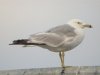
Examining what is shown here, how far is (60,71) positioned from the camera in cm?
212

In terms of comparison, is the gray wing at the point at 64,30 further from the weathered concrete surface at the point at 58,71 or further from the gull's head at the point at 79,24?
the weathered concrete surface at the point at 58,71

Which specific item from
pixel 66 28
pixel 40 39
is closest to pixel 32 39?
pixel 40 39

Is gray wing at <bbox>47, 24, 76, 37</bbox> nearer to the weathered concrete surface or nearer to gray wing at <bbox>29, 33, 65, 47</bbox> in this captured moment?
gray wing at <bbox>29, 33, 65, 47</bbox>

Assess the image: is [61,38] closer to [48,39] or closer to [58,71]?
[48,39]

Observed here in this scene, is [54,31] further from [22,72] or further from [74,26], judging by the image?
[22,72]

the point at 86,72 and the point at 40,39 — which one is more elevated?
the point at 40,39

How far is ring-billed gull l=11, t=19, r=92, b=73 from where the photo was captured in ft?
6.61

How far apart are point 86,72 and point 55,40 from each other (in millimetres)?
189

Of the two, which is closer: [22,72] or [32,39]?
[32,39]

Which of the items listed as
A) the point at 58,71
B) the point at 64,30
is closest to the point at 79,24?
the point at 64,30

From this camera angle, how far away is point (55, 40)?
2047mm

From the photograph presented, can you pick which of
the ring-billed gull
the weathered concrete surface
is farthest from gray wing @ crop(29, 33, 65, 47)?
the weathered concrete surface

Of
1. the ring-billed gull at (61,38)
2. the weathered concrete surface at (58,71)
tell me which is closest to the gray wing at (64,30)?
the ring-billed gull at (61,38)

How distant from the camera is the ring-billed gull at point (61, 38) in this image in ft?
6.61
